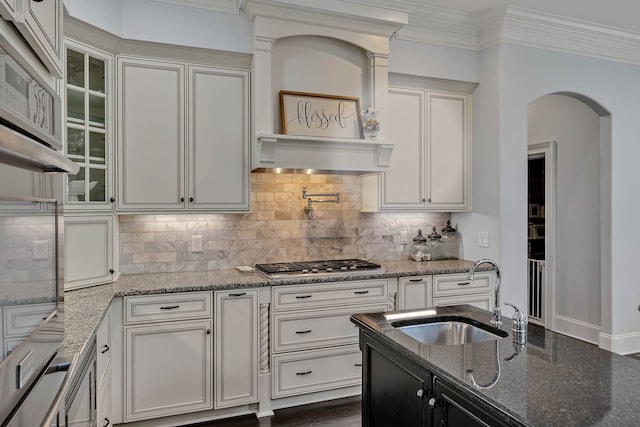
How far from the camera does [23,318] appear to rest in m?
0.85

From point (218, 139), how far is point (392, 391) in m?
2.22

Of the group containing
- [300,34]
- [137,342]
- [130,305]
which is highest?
[300,34]

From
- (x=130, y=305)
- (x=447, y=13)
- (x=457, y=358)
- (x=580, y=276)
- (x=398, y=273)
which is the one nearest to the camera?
(x=457, y=358)

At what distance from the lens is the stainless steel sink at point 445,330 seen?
2029 millimetres

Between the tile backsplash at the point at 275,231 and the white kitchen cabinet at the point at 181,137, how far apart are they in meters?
0.29

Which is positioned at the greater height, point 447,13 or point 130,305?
point 447,13

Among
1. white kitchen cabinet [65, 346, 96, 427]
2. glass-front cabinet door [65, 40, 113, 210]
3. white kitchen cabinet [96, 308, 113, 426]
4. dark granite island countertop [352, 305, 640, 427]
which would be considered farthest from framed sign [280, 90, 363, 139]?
white kitchen cabinet [65, 346, 96, 427]

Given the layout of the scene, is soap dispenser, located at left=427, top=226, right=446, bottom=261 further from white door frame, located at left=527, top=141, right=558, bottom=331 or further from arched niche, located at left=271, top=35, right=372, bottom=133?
white door frame, located at left=527, top=141, right=558, bottom=331

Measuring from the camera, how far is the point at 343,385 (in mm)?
3305

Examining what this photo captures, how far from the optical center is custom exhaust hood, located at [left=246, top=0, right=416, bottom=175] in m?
3.25

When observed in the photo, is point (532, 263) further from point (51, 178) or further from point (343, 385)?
point (51, 178)

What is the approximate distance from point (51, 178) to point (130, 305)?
1892 mm

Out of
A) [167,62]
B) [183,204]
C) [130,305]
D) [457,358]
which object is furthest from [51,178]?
[167,62]

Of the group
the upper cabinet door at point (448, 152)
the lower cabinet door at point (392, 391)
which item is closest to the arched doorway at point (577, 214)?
the upper cabinet door at point (448, 152)
